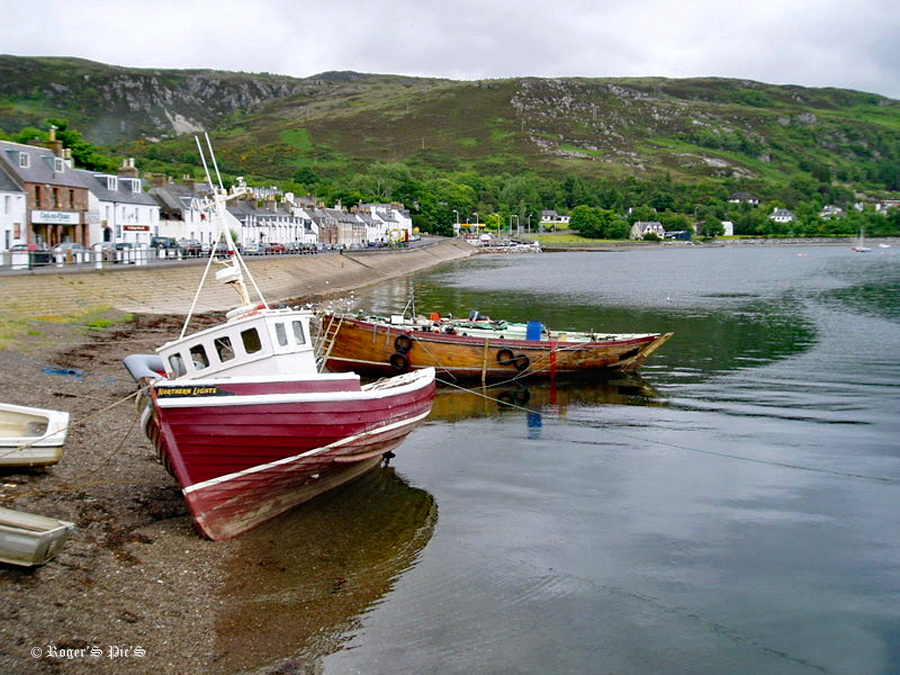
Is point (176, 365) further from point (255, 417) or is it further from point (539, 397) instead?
point (539, 397)

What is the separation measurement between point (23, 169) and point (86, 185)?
874cm

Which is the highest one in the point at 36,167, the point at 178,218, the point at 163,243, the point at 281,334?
the point at 36,167

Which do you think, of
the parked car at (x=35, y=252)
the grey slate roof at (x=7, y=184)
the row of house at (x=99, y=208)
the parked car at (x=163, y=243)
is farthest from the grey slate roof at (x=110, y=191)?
the parked car at (x=35, y=252)

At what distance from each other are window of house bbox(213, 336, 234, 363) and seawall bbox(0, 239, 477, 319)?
20.9 m

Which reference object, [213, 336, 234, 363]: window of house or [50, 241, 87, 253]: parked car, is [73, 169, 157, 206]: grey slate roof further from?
[213, 336, 234, 363]: window of house

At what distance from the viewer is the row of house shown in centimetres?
5453

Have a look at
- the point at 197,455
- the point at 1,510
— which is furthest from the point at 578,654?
the point at 1,510

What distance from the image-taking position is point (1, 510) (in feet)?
39.3

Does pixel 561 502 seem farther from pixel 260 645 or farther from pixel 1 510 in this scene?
pixel 1 510

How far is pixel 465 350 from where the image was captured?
110 feet

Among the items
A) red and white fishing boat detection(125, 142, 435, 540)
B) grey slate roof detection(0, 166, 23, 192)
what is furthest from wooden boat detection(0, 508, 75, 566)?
grey slate roof detection(0, 166, 23, 192)

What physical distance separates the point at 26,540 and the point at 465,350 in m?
23.2

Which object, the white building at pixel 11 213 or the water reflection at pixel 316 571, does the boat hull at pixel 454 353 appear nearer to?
the water reflection at pixel 316 571

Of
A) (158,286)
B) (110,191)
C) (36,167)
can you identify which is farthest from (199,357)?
(110,191)
